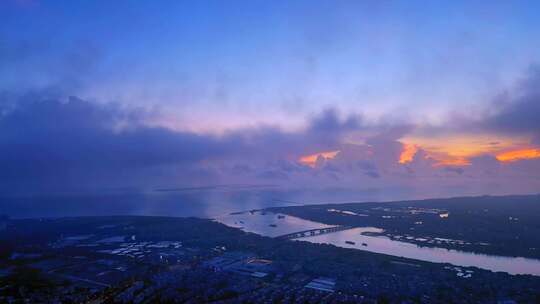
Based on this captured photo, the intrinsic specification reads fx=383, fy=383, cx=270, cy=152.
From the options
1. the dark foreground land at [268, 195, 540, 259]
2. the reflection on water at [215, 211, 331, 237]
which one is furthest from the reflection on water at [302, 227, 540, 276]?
the reflection on water at [215, 211, 331, 237]

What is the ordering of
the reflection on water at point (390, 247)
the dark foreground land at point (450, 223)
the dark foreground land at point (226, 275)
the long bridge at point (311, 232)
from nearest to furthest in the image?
1. the dark foreground land at point (226, 275)
2. the reflection on water at point (390, 247)
3. the dark foreground land at point (450, 223)
4. the long bridge at point (311, 232)

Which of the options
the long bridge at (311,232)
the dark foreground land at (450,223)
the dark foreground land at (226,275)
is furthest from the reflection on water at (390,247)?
the dark foreground land at (226,275)

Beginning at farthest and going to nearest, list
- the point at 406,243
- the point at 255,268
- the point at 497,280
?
the point at 406,243, the point at 255,268, the point at 497,280

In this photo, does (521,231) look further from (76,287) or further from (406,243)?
(76,287)

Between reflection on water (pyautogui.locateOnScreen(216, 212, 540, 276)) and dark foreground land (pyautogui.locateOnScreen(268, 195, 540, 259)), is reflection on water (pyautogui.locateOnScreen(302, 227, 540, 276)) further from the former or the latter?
dark foreground land (pyautogui.locateOnScreen(268, 195, 540, 259))

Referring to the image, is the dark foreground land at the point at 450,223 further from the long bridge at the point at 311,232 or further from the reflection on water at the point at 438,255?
the long bridge at the point at 311,232

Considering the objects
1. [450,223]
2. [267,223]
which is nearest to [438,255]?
[450,223]

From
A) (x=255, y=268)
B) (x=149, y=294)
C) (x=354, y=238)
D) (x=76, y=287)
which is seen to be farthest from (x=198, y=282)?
(x=354, y=238)
